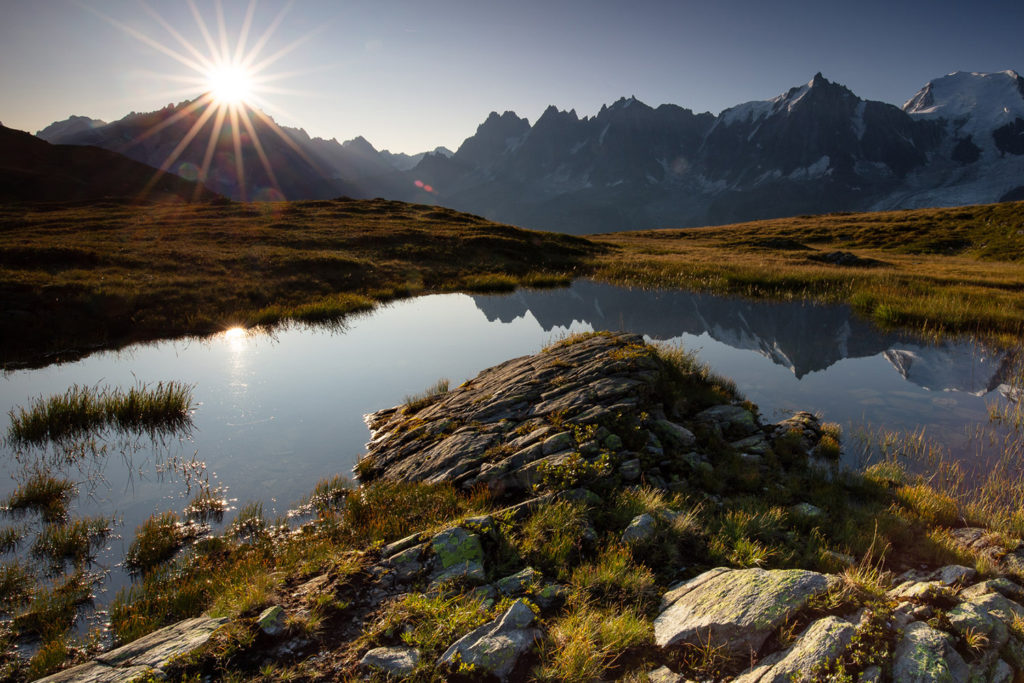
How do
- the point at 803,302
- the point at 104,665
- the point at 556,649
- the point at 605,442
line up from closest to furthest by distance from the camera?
the point at 556,649, the point at 104,665, the point at 605,442, the point at 803,302

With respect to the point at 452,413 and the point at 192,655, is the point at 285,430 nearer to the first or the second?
the point at 452,413

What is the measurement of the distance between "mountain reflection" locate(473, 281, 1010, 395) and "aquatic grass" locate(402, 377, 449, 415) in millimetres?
9519

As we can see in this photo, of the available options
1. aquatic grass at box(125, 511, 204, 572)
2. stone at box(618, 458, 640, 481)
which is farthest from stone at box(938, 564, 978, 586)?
aquatic grass at box(125, 511, 204, 572)

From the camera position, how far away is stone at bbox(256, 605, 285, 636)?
493cm

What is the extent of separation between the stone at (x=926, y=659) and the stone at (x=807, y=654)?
0.36m

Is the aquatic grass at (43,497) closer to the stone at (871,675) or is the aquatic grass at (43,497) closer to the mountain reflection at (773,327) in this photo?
the stone at (871,675)

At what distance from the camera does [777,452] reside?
10.1 metres

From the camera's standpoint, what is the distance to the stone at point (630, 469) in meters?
8.22

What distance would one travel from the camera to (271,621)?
5.02 meters

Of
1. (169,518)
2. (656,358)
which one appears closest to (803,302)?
(656,358)

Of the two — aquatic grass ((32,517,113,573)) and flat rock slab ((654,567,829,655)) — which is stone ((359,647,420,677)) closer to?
flat rock slab ((654,567,829,655))

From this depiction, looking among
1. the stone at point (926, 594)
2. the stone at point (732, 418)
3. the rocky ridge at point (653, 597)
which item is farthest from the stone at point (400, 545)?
the stone at point (732, 418)

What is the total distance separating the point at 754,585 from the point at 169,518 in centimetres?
961

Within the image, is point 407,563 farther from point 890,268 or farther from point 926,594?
point 890,268
